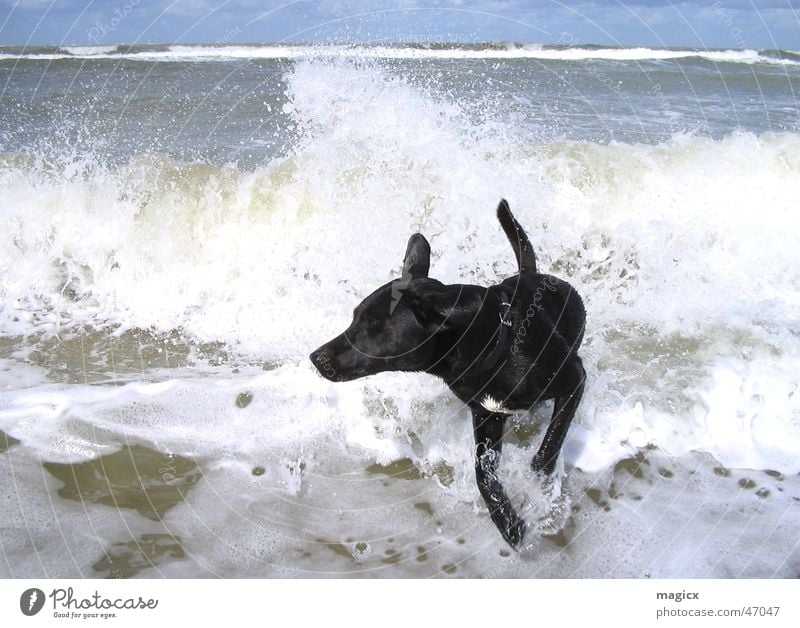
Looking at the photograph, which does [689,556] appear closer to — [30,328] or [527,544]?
[527,544]

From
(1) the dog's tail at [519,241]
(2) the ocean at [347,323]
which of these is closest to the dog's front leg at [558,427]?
(2) the ocean at [347,323]

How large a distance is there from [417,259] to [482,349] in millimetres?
571

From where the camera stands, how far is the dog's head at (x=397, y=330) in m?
3.00

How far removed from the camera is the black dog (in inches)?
120

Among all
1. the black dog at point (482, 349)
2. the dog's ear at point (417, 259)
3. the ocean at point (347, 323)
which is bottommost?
the ocean at point (347, 323)

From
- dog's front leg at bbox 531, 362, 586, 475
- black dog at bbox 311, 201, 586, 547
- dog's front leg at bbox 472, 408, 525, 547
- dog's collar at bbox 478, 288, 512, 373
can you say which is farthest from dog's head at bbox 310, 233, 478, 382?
dog's front leg at bbox 531, 362, 586, 475

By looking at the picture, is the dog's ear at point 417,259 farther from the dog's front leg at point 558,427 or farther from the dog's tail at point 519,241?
the dog's front leg at point 558,427

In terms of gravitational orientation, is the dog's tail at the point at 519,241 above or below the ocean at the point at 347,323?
above

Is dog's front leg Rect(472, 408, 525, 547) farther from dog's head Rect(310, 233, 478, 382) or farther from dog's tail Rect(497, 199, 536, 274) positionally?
dog's tail Rect(497, 199, 536, 274)

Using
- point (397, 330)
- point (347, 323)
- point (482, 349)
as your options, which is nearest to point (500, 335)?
point (482, 349)

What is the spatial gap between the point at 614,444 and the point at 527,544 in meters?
1.12

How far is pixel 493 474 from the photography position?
3533 mm

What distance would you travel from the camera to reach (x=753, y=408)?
4.41 meters

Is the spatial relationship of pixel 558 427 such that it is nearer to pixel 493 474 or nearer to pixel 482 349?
pixel 493 474
